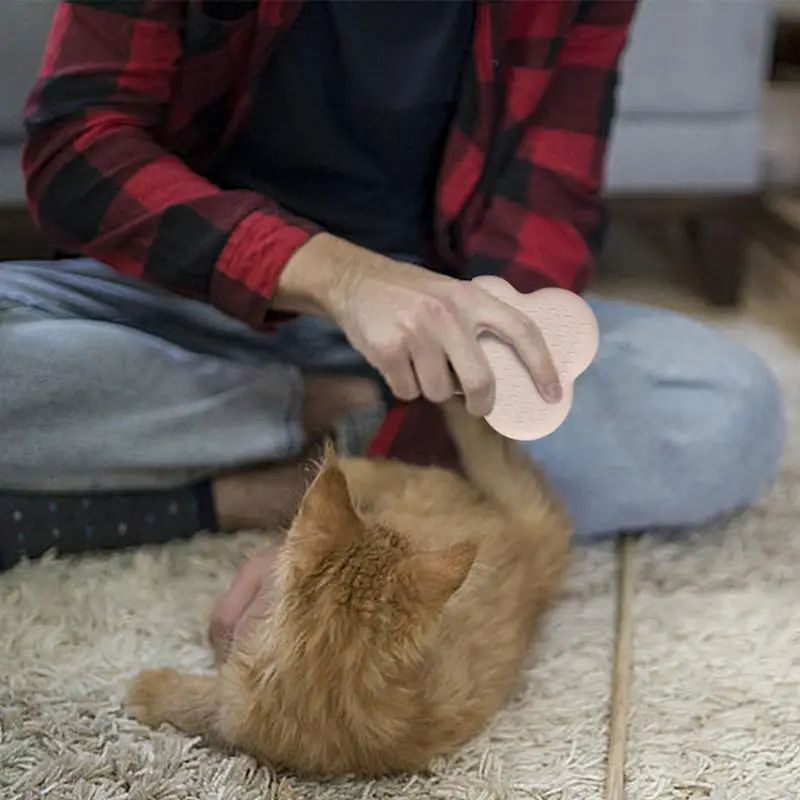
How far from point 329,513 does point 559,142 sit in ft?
1.72

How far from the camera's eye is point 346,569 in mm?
717

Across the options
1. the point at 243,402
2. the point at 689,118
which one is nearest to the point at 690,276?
the point at 689,118

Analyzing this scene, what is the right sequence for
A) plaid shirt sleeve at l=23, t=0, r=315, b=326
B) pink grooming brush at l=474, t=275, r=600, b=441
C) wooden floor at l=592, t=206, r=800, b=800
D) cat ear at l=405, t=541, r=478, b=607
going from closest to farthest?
cat ear at l=405, t=541, r=478, b=607, pink grooming brush at l=474, t=275, r=600, b=441, plaid shirt sleeve at l=23, t=0, r=315, b=326, wooden floor at l=592, t=206, r=800, b=800

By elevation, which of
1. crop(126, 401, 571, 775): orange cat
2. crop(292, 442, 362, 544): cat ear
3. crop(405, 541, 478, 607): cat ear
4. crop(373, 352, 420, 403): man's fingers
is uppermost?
crop(373, 352, 420, 403): man's fingers

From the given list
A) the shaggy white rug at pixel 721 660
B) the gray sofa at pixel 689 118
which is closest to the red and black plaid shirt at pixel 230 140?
the shaggy white rug at pixel 721 660

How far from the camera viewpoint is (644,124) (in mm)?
1629

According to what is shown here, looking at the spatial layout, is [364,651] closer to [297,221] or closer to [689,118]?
[297,221]

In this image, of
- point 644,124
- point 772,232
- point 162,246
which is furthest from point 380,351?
point 772,232

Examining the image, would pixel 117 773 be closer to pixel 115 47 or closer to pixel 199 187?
pixel 199 187

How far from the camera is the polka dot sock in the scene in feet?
3.36

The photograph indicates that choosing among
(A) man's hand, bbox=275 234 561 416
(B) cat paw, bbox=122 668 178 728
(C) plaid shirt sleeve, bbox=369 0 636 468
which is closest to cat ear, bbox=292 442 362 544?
(A) man's hand, bbox=275 234 561 416

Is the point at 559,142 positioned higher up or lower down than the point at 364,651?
higher up

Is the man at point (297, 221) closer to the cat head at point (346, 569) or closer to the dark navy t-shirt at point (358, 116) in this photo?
the dark navy t-shirt at point (358, 116)

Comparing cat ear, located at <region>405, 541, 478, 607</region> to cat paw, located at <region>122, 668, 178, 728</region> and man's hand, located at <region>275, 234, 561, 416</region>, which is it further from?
cat paw, located at <region>122, 668, 178, 728</region>
